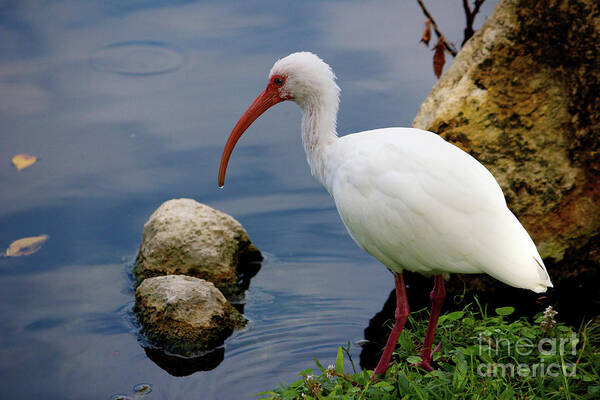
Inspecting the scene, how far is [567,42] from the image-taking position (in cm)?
524

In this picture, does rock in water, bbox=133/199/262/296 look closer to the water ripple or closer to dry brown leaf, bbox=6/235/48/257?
dry brown leaf, bbox=6/235/48/257

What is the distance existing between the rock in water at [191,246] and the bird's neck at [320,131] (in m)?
1.45

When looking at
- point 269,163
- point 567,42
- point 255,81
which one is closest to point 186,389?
point 269,163

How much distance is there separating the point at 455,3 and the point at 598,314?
506 centimetres

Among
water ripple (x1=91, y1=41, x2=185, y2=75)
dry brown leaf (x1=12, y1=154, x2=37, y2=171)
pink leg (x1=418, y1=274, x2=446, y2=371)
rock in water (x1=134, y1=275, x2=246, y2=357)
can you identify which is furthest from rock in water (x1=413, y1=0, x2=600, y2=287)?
water ripple (x1=91, y1=41, x2=185, y2=75)

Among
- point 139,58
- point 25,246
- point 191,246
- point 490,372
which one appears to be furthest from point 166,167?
point 490,372

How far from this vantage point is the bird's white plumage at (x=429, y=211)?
4.11 m

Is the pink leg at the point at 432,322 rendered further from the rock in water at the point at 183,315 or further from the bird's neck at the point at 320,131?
the rock in water at the point at 183,315

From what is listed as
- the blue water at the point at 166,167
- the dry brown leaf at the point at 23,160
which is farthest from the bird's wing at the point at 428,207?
the dry brown leaf at the point at 23,160

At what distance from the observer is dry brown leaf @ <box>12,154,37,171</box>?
24.4ft

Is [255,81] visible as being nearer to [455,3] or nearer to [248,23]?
[248,23]

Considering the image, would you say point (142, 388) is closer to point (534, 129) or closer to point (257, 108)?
point (257, 108)

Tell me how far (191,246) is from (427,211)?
2.37 meters

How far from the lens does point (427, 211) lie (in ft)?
13.5
